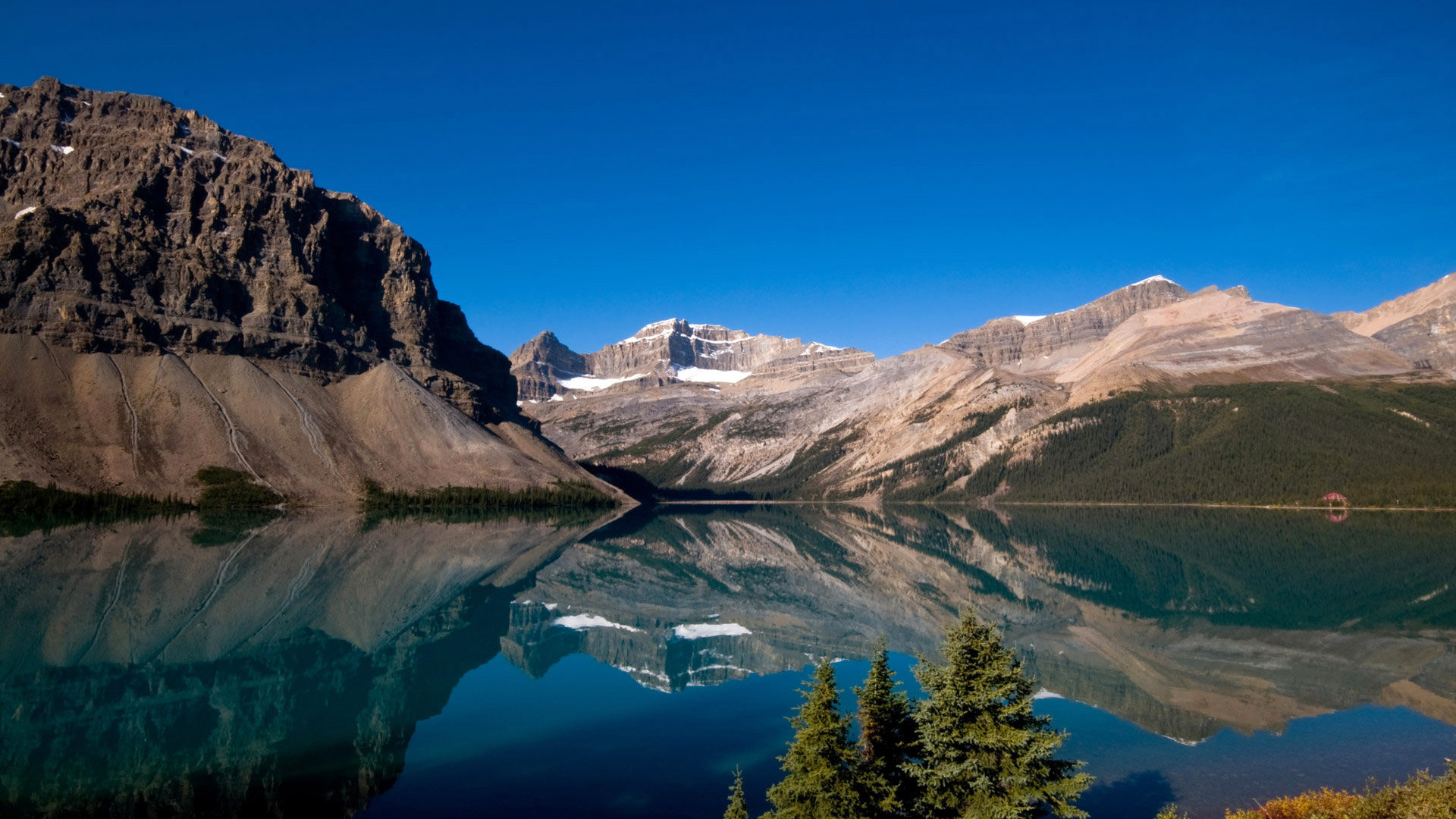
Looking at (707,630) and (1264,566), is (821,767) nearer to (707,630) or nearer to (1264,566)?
(707,630)

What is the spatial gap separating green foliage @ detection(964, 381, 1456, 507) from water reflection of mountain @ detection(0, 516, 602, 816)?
147m

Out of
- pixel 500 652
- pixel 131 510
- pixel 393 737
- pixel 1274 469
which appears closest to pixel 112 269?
pixel 131 510

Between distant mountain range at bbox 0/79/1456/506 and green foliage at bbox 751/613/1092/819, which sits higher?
distant mountain range at bbox 0/79/1456/506

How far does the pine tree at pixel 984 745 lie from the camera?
15.0m

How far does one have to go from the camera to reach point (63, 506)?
9825 centimetres

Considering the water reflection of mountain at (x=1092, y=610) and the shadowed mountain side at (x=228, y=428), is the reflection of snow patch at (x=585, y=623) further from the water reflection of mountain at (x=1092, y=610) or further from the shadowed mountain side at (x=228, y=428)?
the shadowed mountain side at (x=228, y=428)

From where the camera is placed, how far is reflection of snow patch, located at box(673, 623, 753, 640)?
140 feet

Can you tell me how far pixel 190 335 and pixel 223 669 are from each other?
141736mm

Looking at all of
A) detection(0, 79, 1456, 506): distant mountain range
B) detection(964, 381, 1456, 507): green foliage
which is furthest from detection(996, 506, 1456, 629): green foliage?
detection(0, 79, 1456, 506): distant mountain range

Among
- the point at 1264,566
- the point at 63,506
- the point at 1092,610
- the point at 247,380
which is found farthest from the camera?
the point at 247,380

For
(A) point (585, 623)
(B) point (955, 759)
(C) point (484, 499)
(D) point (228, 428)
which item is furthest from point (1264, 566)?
(D) point (228, 428)

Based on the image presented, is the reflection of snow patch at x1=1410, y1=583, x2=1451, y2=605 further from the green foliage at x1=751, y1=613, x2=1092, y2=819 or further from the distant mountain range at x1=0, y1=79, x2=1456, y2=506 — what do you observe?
the distant mountain range at x1=0, y1=79, x2=1456, y2=506

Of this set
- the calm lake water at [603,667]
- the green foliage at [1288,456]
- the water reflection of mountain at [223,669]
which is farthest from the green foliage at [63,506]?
the green foliage at [1288,456]

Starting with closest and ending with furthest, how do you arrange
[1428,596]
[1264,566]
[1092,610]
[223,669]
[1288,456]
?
1. [223,669]
2. [1092,610]
3. [1428,596]
4. [1264,566]
5. [1288,456]
